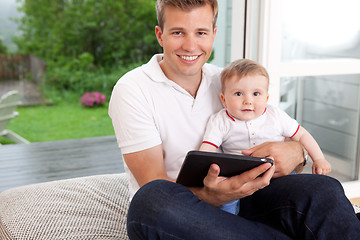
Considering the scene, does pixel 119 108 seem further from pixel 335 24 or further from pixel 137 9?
pixel 137 9

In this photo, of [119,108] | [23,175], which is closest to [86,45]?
[23,175]

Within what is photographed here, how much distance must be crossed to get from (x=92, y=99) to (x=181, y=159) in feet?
21.4

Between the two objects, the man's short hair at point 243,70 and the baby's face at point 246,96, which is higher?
the man's short hair at point 243,70

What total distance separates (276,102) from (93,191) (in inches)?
49.2

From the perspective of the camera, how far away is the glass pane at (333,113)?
277 centimetres

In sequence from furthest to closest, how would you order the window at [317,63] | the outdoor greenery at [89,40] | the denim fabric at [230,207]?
the outdoor greenery at [89,40]
the window at [317,63]
the denim fabric at [230,207]

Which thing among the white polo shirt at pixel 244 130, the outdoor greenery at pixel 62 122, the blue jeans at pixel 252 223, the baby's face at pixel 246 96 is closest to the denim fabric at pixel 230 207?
the blue jeans at pixel 252 223

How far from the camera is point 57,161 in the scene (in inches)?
163

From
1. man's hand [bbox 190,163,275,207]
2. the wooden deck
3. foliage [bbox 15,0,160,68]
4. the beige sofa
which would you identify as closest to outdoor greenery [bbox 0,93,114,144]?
foliage [bbox 15,0,160,68]

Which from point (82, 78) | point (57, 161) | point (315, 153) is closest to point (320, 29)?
point (315, 153)

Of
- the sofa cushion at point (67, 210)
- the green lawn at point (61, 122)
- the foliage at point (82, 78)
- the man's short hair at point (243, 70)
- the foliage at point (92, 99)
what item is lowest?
the green lawn at point (61, 122)

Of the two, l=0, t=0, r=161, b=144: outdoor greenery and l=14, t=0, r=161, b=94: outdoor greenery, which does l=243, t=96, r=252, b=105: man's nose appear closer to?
l=0, t=0, r=161, b=144: outdoor greenery

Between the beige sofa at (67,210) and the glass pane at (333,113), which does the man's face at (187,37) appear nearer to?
the beige sofa at (67,210)

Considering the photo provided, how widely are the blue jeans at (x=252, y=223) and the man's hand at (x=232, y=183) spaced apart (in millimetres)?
65
